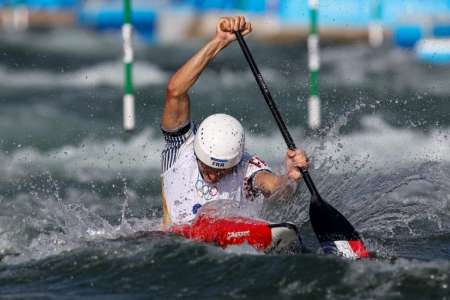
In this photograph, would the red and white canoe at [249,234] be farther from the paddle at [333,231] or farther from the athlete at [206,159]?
the athlete at [206,159]

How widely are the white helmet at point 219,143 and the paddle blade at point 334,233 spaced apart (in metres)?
0.61

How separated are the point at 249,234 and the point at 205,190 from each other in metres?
0.60

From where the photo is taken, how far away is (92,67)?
1625 centimetres

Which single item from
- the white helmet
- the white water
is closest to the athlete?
the white helmet

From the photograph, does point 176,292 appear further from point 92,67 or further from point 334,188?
point 92,67

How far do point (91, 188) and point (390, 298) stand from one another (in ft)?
16.8

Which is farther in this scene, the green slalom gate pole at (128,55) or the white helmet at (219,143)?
the green slalom gate pole at (128,55)

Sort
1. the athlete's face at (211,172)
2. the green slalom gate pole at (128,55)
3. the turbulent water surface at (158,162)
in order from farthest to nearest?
the green slalom gate pole at (128,55)
the athlete's face at (211,172)
the turbulent water surface at (158,162)

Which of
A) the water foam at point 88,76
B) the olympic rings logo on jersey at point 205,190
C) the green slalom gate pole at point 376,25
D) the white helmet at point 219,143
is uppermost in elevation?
the green slalom gate pole at point 376,25

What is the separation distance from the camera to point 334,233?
7359 mm

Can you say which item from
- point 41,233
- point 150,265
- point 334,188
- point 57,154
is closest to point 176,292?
point 150,265

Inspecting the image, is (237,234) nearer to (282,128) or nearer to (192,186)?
(192,186)

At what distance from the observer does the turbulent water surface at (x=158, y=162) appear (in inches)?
266

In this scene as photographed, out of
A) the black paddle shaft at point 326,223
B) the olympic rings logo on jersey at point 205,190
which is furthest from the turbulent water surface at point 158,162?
the olympic rings logo on jersey at point 205,190
